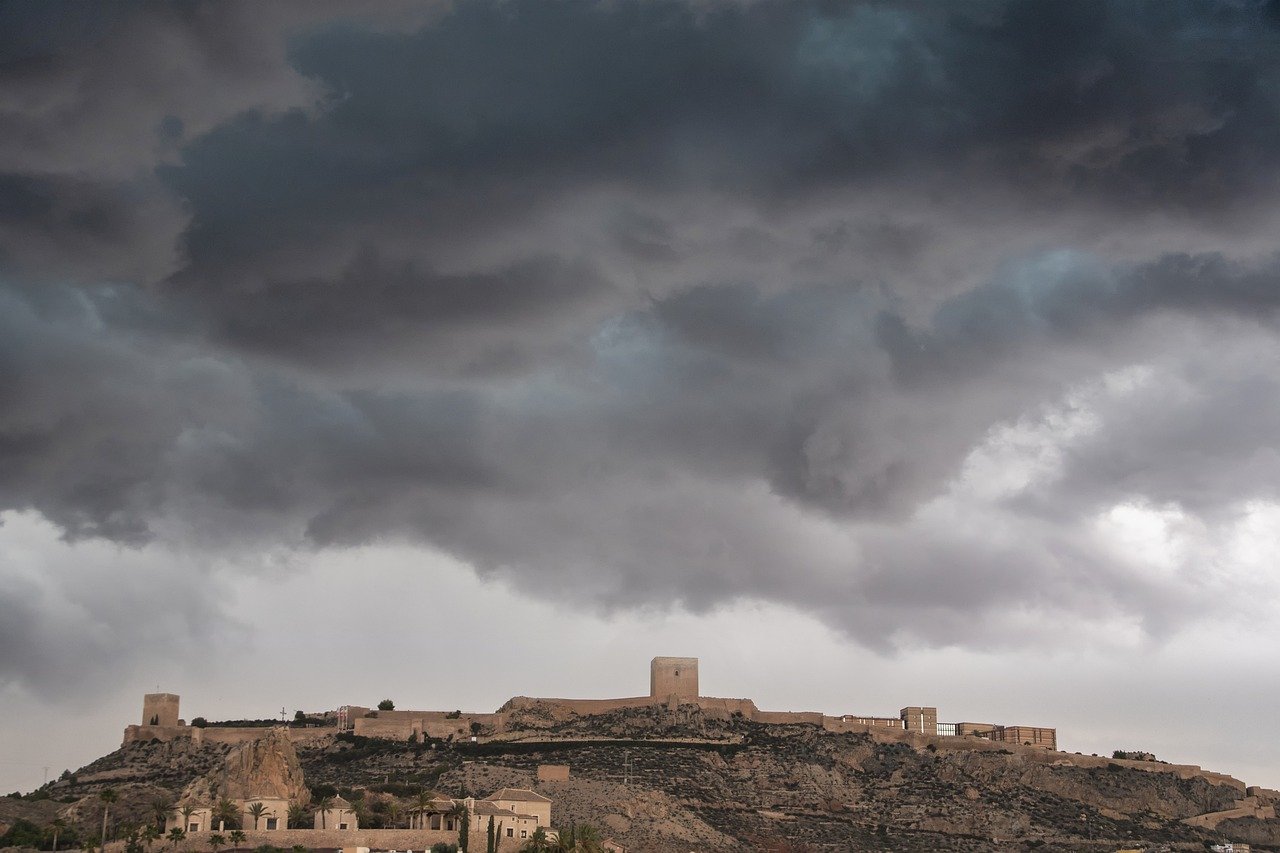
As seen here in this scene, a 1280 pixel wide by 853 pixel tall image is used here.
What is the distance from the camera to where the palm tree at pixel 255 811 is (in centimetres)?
8781

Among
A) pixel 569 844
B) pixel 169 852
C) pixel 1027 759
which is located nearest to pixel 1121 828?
pixel 1027 759

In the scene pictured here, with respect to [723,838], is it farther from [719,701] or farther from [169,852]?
[169,852]

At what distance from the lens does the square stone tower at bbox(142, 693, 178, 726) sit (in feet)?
386

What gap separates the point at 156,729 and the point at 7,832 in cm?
2473

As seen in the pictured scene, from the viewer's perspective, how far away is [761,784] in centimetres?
10944

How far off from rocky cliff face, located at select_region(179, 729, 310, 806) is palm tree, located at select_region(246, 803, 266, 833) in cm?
283

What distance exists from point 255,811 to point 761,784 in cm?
3423

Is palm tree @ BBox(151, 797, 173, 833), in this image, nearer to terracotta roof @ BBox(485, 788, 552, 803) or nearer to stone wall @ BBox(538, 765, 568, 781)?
terracotta roof @ BBox(485, 788, 552, 803)

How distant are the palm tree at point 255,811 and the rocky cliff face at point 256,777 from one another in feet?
9.29

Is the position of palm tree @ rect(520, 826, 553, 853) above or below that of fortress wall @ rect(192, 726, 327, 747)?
below

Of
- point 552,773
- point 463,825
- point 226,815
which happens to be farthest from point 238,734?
point 463,825

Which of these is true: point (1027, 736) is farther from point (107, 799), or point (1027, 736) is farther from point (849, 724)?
point (107, 799)

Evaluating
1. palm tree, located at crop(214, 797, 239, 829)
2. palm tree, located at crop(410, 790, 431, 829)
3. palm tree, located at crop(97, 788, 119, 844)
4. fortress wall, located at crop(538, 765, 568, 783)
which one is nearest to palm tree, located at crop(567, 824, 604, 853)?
palm tree, located at crop(410, 790, 431, 829)

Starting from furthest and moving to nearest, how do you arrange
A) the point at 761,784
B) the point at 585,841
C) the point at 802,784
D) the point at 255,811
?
the point at 802,784 < the point at 761,784 < the point at 255,811 < the point at 585,841
